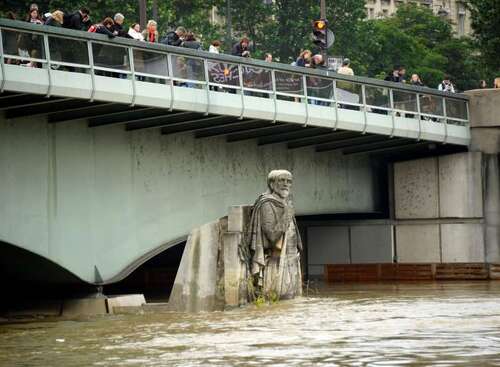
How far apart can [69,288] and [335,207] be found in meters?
12.4

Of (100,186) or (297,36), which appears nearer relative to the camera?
(100,186)

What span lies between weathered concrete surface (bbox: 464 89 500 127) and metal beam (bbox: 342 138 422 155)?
1912 mm

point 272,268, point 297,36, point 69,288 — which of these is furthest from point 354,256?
point 297,36

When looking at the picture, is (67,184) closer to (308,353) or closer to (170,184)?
(170,184)

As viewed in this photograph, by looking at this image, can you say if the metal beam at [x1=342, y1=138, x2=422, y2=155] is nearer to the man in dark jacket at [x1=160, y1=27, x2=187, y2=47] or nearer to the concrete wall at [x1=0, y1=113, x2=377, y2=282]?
the concrete wall at [x1=0, y1=113, x2=377, y2=282]

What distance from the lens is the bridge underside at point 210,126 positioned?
128 feet

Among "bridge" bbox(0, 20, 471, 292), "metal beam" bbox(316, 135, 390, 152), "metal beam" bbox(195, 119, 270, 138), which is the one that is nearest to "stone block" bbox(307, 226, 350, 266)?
"bridge" bbox(0, 20, 471, 292)

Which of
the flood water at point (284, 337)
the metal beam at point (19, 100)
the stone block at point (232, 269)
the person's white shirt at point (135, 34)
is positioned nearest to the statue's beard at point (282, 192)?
the stone block at point (232, 269)

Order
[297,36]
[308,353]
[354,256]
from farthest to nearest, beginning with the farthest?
[297,36] < [354,256] < [308,353]

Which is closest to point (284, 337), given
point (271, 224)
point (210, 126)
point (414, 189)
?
point (271, 224)

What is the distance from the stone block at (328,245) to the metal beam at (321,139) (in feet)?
22.2

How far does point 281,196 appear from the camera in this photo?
3584 centimetres

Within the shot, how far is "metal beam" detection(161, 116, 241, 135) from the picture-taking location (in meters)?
43.7

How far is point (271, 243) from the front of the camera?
35.7 m
